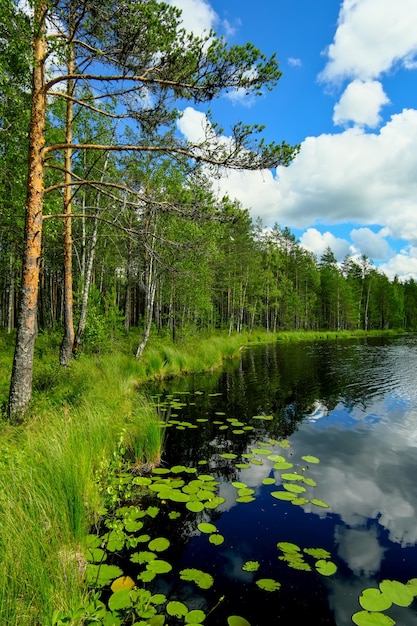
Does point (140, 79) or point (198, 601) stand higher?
point (140, 79)

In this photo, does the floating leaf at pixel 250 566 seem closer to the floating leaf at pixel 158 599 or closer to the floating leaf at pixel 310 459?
the floating leaf at pixel 158 599

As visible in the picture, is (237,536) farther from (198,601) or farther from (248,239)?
(248,239)

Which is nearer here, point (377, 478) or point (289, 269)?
point (377, 478)

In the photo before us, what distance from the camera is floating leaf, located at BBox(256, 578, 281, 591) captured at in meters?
3.39

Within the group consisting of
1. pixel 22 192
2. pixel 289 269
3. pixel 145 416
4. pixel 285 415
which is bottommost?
pixel 285 415

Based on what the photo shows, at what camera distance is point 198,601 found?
3205 mm

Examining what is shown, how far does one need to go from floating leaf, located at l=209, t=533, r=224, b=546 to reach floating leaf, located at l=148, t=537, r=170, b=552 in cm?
56

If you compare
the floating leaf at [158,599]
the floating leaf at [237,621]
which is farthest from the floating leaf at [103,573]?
the floating leaf at [237,621]

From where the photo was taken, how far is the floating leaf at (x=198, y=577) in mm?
3416

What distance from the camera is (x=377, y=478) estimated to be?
6.24 metres

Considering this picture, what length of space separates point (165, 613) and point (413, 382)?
1624 centimetres

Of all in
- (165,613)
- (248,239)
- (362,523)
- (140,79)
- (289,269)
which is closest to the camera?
(165,613)

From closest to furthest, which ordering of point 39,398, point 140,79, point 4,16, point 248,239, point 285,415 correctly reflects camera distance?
point 4,16 < point 140,79 < point 39,398 < point 285,415 < point 248,239

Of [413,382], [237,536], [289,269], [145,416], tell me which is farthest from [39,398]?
[289,269]
